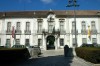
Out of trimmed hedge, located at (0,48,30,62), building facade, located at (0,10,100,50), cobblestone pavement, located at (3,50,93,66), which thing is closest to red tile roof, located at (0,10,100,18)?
building facade, located at (0,10,100,50)

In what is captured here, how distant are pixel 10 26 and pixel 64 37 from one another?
14.1 m

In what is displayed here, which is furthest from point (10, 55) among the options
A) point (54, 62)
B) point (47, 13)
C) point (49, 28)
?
point (47, 13)

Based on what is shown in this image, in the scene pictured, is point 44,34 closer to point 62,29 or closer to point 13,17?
point 62,29

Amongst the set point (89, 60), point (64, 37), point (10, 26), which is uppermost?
point (10, 26)

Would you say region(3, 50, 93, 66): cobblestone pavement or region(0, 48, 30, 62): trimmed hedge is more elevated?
region(0, 48, 30, 62): trimmed hedge

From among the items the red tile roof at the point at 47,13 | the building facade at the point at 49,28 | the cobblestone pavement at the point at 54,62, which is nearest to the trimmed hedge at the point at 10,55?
the cobblestone pavement at the point at 54,62

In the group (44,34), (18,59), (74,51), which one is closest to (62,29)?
(44,34)

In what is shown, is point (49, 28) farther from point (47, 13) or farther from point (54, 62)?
point (54, 62)

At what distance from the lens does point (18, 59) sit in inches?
727

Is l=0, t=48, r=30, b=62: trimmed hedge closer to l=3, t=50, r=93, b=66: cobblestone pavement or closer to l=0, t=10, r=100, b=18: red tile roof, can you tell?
l=3, t=50, r=93, b=66: cobblestone pavement

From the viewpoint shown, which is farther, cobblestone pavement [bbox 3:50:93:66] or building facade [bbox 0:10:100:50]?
building facade [bbox 0:10:100:50]

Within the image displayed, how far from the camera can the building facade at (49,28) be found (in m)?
44.4

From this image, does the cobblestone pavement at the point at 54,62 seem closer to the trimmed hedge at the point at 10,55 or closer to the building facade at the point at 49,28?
the trimmed hedge at the point at 10,55

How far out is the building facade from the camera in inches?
1748
